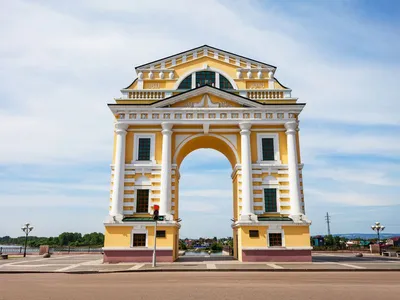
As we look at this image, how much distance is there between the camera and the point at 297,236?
2694 cm

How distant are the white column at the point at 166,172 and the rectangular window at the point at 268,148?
314 inches

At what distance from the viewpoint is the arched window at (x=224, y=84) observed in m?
31.8

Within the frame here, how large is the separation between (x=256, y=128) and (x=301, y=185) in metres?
6.02

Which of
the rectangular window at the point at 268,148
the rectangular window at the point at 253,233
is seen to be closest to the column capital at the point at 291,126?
the rectangular window at the point at 268,148

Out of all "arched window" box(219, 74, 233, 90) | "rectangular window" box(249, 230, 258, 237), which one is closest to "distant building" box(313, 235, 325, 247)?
"rectangular window" box(249, 230, 258, 237)

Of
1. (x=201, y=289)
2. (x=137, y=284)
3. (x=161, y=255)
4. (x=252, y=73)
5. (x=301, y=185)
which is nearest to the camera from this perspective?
(x=201, y=289)

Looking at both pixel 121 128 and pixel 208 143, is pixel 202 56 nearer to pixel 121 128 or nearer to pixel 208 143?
pixel 208 143

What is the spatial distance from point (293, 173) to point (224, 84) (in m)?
10.2

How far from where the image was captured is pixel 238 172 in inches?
1152

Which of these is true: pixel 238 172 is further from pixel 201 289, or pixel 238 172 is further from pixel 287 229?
pixel 201 289

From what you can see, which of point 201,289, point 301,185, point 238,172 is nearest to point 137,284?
point 201,289

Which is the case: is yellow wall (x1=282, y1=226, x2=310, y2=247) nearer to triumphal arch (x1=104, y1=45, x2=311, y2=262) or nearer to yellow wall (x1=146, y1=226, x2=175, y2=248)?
triumphal arch (x1=104, y1=45, x2=311, y2=262)

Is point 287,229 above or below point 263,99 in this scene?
below

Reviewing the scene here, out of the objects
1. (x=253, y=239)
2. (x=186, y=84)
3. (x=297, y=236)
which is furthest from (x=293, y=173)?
(x=186, y=84)
